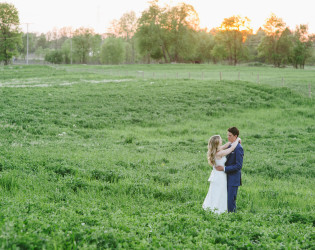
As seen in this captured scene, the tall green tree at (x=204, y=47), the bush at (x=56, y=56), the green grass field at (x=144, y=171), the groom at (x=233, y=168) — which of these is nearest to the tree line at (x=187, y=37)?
the tall green tree at (x=204, y=47)

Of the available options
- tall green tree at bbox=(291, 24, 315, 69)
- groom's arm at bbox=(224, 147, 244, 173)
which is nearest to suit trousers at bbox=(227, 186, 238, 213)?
groom's arm at bbox=(224, 147, 244, 173)

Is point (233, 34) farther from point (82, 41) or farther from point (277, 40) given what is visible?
point (82, 41)

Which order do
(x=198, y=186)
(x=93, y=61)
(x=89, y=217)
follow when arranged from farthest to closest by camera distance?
(x=93, y=61) → (x=198, y=186) → (x=89, y=217)

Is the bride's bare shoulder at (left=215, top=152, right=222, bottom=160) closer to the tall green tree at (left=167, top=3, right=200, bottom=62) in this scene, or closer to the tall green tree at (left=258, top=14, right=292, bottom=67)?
the tall green tree at (left=167, top=3, right=200, bottom=62)

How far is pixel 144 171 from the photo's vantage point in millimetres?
12445

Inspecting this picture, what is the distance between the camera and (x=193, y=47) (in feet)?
320

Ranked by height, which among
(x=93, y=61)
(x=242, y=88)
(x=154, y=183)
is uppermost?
(x=93, y=61)

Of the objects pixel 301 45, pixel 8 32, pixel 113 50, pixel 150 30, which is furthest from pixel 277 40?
pixel 8 32

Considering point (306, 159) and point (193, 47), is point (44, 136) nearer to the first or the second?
point (306, 159)

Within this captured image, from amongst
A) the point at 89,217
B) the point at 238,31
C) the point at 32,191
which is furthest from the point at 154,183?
the point at 238,31

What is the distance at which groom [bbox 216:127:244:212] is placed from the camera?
26.6 feet

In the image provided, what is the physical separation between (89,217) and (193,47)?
312 ft

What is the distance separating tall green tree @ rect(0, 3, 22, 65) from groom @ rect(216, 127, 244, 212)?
100 m

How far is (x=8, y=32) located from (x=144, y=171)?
99699mm
